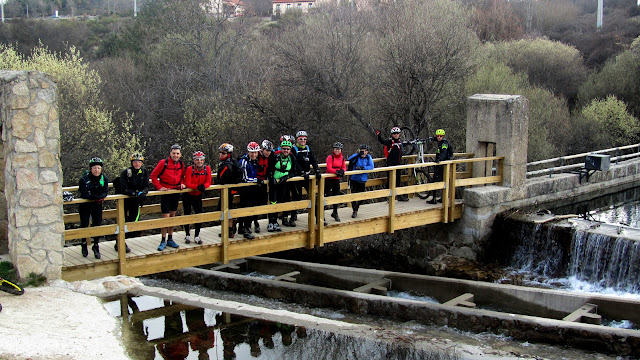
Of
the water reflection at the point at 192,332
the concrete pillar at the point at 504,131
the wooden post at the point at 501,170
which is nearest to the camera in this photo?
the water reflection at the point at 192,332

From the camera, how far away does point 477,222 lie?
1366cm

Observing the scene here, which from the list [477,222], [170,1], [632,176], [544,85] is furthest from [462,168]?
[170,1]

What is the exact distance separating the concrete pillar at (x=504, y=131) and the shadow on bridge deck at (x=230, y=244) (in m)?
1.37

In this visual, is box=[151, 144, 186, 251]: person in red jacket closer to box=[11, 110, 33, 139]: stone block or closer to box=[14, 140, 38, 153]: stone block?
box=[14, 140, 38, 153]: stone block

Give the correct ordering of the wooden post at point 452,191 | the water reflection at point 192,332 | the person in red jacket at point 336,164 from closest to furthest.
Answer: the water reflection at point 192,332, the person in red jacket at point 336,164, the wooden post at point 452,191

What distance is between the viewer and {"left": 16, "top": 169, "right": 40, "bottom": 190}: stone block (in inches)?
323

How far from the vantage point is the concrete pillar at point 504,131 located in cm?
1387

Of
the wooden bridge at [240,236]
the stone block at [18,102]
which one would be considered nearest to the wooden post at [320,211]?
the wooden bridge at [240,236]

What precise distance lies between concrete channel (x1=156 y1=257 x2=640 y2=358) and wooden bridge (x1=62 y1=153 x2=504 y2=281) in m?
1.01

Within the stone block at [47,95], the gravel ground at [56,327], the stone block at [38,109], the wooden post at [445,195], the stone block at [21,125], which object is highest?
the stone block at [47,95]

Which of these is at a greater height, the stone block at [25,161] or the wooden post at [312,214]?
the stone block at [25,161]

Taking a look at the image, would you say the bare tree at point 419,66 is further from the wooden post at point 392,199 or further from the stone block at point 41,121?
the stone block at point 41,121

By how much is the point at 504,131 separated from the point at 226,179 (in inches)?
264

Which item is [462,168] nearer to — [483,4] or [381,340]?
[381,340]
